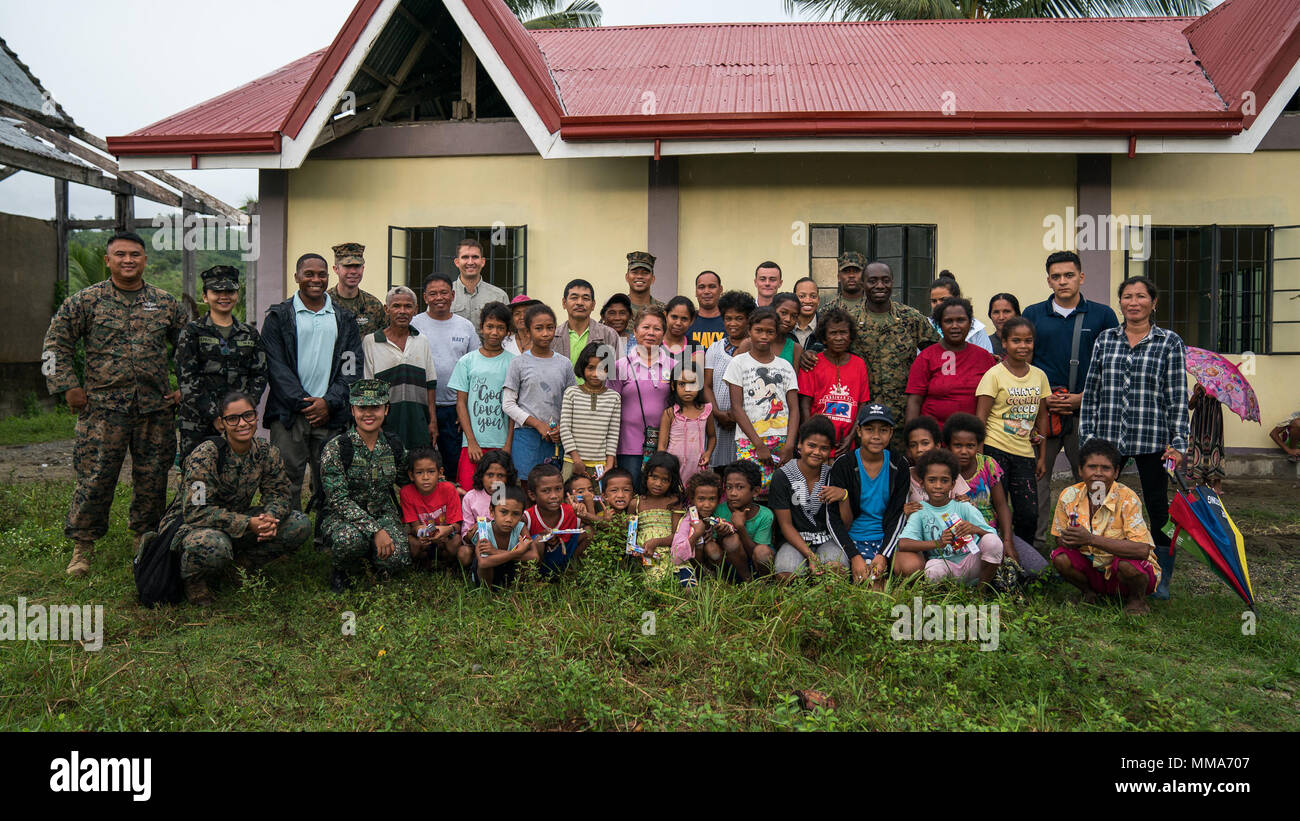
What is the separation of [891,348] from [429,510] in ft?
10.1

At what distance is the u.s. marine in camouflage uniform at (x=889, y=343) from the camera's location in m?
5.39

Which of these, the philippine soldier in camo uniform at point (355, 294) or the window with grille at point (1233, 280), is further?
the window with grille at point (1233, 280)

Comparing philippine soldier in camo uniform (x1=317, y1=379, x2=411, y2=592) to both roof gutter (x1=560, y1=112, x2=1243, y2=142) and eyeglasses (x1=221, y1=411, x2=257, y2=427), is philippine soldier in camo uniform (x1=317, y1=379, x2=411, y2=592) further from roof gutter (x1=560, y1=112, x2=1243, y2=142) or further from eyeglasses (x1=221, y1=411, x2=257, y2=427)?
roof gutter (x1=560, y1=112, x2=1243, y2=142)

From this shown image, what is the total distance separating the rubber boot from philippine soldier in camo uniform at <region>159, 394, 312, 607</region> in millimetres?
4914

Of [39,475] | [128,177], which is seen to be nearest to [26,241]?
[128,177]

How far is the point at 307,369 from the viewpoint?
5.44m

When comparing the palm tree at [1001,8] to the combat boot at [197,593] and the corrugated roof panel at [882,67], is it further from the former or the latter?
the combat boot at [197,593]

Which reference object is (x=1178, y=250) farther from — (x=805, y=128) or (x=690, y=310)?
(x=690, y=310)

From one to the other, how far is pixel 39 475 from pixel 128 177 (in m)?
5.97

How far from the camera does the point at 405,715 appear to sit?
329cm

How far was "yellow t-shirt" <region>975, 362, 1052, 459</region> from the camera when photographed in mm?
4992

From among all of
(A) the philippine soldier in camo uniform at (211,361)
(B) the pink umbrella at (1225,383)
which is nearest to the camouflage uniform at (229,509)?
(A) the philippine soldier in camo uniform at (211,361)

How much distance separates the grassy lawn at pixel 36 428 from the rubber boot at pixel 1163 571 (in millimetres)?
12301

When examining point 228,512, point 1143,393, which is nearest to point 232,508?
point 228,512
